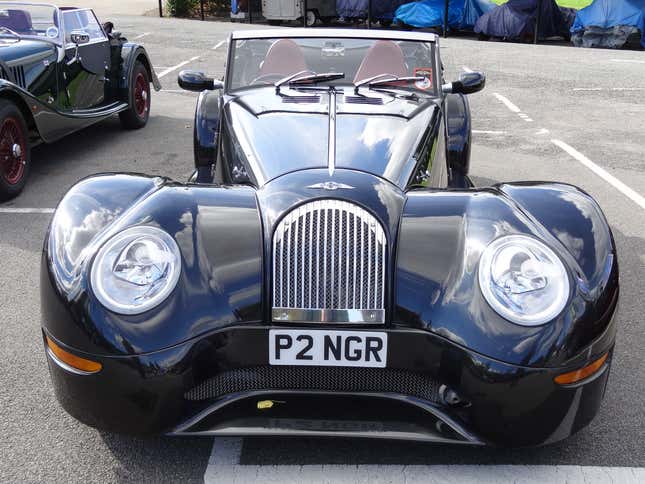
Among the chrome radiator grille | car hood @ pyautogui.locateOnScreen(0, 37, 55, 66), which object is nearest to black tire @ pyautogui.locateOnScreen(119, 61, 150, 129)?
car hood @ pyautogui.locateOnScreen(0, 37, 55, 66)

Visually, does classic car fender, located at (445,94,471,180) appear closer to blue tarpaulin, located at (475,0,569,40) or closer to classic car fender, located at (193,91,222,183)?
classic car fender, located at (193,91,222,183)

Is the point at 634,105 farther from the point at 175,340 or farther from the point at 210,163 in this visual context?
the point at 175,340

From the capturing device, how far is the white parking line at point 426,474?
2520mm

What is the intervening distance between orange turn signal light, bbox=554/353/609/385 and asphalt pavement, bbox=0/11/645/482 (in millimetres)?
422

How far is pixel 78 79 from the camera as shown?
24.2 feet

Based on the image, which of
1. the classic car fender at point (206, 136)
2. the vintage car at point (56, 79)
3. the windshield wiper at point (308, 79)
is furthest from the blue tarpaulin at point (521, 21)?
the windshield wiper at point (308, 79)

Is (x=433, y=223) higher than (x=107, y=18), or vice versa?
(x=433, y=223)

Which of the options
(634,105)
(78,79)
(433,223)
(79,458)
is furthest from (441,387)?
(634,105)

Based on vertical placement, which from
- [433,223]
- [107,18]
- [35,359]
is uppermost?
[433,223]

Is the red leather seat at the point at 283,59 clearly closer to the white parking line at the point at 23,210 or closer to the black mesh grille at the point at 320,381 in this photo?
the white parking line at the point at 23,210

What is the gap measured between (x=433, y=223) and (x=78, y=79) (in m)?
5.75

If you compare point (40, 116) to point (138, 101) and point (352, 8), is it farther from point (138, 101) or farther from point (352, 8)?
point (352, 8)

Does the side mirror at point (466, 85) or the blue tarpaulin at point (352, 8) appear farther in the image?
the blue tarpaulin at point (352, 8)

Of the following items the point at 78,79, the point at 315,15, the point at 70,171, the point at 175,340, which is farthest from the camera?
the point at 315,15
